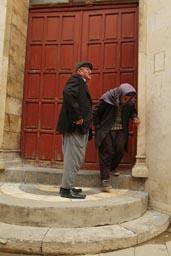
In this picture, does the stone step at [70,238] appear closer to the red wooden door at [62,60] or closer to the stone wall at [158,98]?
the stone wall at [158,98]

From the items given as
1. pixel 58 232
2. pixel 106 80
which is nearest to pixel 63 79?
pixel 106 80

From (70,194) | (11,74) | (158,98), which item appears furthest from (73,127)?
(11,74)

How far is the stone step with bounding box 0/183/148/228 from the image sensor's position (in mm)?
3320

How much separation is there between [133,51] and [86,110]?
2093 mm

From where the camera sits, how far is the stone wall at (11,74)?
5.09 metres

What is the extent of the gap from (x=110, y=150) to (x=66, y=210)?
1351mm

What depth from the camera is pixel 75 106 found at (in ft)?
11.9

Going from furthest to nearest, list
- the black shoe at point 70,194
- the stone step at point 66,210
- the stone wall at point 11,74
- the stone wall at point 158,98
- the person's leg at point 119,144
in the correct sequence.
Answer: the stone wall at point 11,74 < the person's leg at point 119,144 < the stone wall at point 158,98 < the black shoe at point 70,194 < the stone step at point 66,210

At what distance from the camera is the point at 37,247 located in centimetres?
294

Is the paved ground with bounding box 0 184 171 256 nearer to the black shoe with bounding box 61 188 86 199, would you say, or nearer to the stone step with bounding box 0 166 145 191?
the black shoe with bounding box 61 188 86 199

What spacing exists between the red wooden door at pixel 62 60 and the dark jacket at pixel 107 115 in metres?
0.92

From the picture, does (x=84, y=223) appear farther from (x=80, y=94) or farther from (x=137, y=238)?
(x=80, y=94)

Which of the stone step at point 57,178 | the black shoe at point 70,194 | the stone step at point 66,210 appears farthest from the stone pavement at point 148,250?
the stone step at point 57,178

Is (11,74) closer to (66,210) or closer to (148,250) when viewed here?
(66,210)
